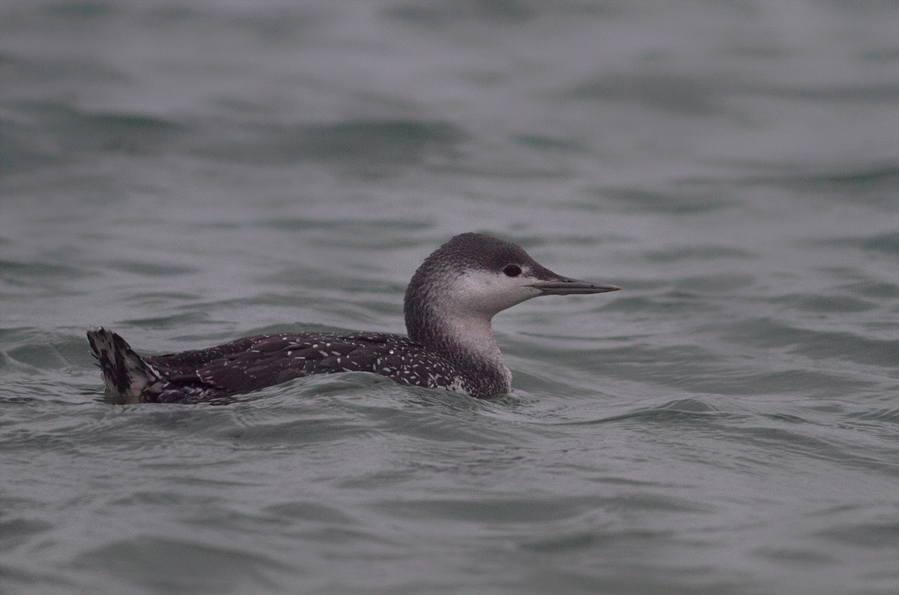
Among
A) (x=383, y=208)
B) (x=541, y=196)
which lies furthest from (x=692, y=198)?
(x=383, y=208)

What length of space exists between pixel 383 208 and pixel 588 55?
217 inches

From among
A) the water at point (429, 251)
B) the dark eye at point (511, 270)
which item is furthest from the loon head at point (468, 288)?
the water at point (429, 251)

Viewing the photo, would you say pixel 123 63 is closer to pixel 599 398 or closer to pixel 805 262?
pixel 805 262

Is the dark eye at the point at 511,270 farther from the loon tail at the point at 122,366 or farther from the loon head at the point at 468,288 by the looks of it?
the loon tail at the point at 122,366

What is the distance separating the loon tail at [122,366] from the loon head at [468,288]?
1.57 meters

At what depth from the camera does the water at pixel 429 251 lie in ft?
13.6

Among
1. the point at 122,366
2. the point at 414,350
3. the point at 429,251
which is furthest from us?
the point at 429,251

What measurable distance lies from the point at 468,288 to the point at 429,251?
383 centimetres

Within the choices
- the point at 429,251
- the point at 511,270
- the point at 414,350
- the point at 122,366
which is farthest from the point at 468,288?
the point at 429,251

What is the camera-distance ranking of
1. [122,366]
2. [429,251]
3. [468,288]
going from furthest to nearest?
[429,251]
[468,288]
[122,366]

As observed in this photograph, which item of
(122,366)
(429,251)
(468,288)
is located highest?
(429,251)

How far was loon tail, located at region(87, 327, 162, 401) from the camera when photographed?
534 cm

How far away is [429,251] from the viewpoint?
10.3 metres

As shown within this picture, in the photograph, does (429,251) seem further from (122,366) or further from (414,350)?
(122,366)
